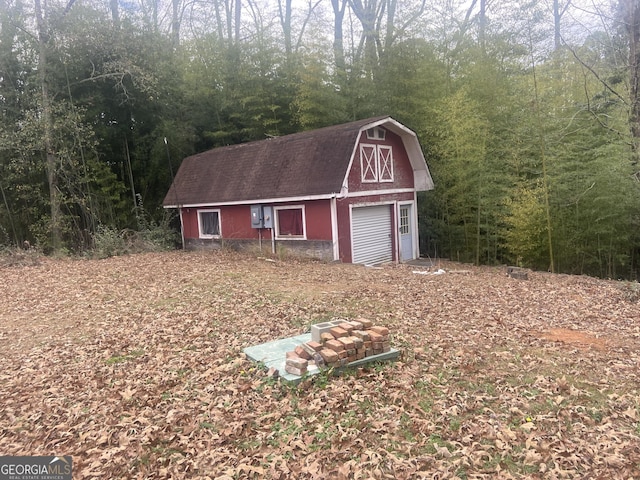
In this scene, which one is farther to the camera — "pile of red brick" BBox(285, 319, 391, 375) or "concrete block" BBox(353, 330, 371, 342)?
"concrete block" BBox(353, 330, 371, 342)

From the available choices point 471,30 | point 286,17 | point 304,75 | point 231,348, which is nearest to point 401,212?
point 304,75

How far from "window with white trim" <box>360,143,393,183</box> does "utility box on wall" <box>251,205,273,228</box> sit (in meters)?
3.01

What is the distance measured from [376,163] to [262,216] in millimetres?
3873

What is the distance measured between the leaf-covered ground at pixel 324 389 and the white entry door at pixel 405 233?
242 inches

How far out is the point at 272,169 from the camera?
13445mm

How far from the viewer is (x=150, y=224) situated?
1678cm

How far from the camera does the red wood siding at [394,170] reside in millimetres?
12438

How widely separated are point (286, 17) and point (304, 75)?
350 inches

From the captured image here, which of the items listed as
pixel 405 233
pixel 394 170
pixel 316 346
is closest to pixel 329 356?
pixel 316 346

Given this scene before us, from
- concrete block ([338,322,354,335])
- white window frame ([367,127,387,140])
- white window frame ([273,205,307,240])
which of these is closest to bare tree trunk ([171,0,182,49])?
white window frame ([273,205,307,240])

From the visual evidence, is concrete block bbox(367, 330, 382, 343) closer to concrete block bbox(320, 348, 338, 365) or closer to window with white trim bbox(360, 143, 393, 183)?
concrete block bbox(320, 348, 338, 365)

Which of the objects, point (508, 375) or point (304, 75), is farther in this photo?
point (304, 75)

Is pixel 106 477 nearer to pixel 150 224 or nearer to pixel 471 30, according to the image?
pixel 150 224

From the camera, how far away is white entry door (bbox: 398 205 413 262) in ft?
46.9
